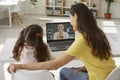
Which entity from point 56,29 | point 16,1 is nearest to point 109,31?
point 16,1

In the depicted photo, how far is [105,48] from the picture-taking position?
162 centimetres

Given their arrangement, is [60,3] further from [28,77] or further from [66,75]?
[28,77]

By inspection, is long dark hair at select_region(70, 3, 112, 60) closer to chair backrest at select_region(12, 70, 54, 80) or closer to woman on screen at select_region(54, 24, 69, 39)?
chair backrest at select_region(12, 70, 54, 80)

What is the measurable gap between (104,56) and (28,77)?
574 millimetres

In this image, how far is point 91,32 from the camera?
62.2 inches

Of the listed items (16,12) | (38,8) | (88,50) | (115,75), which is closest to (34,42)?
(88,50)

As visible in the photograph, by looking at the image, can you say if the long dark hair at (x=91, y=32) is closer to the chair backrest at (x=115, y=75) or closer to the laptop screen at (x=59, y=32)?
the chair backrest at (x=115, y=75)

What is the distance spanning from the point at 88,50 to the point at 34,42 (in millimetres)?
466

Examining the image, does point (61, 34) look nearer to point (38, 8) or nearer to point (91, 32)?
point (91, 32)

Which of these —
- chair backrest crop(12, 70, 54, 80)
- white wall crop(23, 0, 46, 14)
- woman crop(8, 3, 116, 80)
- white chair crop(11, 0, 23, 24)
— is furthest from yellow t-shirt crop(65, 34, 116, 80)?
white wall crop(23, 0, 46, 14)

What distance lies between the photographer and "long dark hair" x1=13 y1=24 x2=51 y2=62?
1.80 m

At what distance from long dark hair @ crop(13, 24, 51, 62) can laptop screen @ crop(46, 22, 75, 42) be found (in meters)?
0.44

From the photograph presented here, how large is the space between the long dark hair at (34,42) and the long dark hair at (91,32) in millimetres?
373

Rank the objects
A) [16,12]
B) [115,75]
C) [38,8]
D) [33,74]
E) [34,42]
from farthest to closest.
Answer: [38,8] < [16,12] < [34,42] < [115,75] < [33,74]
